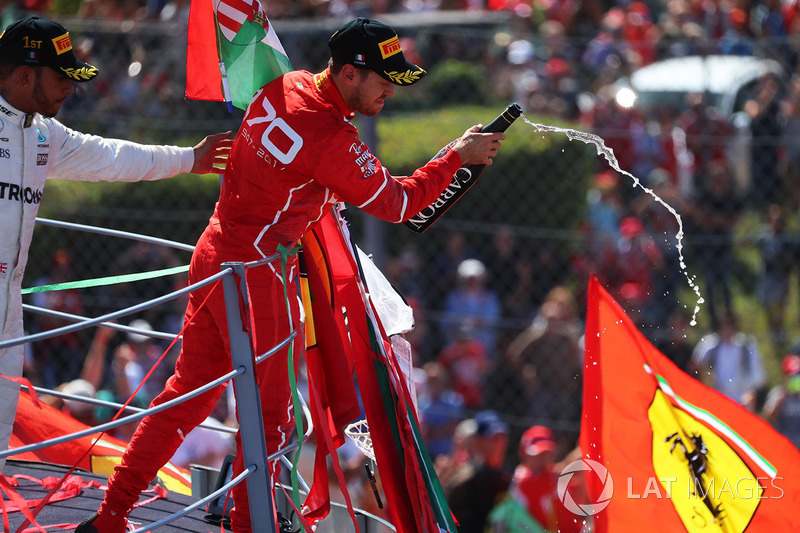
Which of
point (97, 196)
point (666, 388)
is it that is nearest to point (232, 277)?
point (666, 388)

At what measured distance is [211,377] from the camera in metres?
3.37

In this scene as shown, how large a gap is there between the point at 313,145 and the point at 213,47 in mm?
821

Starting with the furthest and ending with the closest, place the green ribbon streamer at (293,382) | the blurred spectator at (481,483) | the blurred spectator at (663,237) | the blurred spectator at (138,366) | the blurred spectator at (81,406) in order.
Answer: the blurred spectator at (663,237) < the blurred spectator at (138,366) < the blurred spectator at (81,406) < the blurred spectator at (481,483) < the green ribbon streamer at (293,382)

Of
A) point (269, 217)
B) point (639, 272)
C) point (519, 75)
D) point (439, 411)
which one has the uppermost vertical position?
point (269, 217)

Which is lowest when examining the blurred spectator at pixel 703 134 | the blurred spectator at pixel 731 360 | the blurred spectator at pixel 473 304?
the blurred spectator at pixel 731 360

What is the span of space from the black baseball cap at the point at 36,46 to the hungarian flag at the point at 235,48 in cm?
58

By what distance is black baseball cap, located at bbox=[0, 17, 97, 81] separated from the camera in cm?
327

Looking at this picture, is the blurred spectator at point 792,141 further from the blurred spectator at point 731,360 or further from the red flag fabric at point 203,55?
the red flag fabric at point 203,55

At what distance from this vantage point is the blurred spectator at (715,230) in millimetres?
7074

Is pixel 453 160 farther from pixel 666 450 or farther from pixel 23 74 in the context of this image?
pixel 666 450

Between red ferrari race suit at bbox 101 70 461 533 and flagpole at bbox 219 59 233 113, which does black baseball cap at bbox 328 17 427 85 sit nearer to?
red ferrari race suit at bbox 101 70 461 533

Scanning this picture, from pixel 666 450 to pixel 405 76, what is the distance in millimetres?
1859

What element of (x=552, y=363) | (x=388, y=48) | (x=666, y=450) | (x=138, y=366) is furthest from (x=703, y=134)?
A: (x=388, y=48)

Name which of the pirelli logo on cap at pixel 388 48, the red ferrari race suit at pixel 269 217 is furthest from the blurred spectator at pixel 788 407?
the pirelli logo on cap at pixel 388 48
